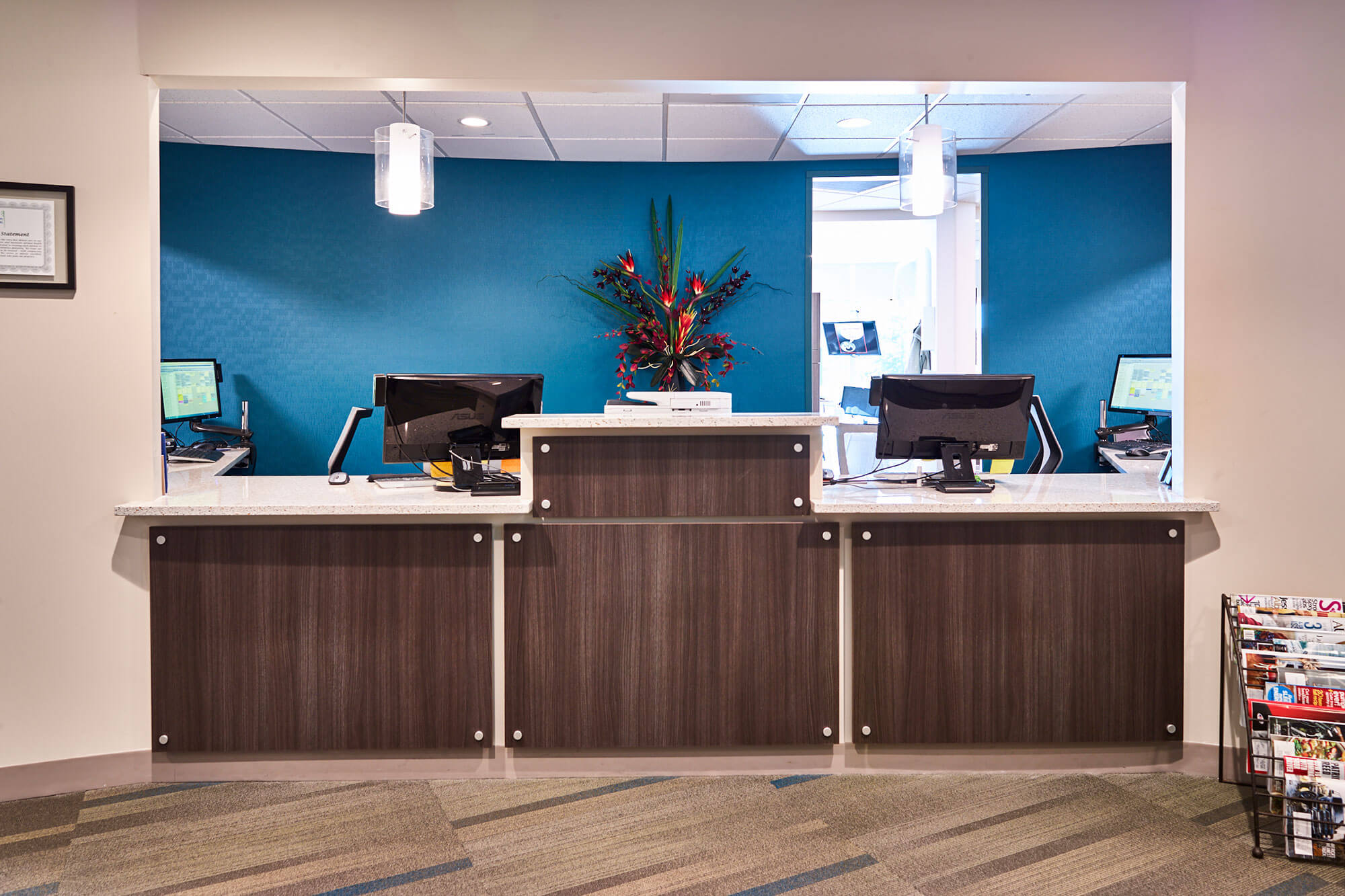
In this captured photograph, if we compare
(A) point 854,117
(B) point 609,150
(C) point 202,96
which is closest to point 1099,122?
(A) point 854,117

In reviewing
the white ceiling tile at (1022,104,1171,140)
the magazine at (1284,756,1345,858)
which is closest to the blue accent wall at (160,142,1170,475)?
the white ceiling tile at (1022,104,1171,140)

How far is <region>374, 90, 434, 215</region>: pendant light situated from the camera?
130 inches

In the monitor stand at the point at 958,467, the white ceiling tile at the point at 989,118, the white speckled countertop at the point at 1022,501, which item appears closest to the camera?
the white speckled countertop at the point at 1022,501

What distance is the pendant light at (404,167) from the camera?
3311mm

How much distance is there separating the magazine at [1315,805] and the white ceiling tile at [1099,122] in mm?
3400

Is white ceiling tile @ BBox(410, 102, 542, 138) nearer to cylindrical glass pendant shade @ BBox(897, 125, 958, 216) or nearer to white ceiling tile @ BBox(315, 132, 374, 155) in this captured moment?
white ceiling tile @ BBox(315, 132, 374, 155)

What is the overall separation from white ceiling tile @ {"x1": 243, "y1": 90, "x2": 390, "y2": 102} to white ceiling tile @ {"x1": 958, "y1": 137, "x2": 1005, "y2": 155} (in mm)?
3211

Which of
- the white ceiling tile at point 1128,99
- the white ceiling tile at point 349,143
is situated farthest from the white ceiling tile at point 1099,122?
the white ceiling tile at point 349,143

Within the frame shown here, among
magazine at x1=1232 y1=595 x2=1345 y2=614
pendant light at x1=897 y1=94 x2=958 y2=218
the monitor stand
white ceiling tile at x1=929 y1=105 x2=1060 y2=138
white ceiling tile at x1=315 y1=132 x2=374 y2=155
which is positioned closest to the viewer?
magazine at x1=1232 y1=595 x2=1345 y2=614

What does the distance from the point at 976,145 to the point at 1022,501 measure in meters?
3.30

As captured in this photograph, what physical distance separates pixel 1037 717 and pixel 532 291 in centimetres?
382

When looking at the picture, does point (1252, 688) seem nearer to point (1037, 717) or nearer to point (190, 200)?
point (1037, 717)

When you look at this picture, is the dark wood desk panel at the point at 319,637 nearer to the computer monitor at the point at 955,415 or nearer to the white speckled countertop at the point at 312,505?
the white speckled countertop at the point at 312,505

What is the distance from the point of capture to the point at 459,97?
13.7ft
